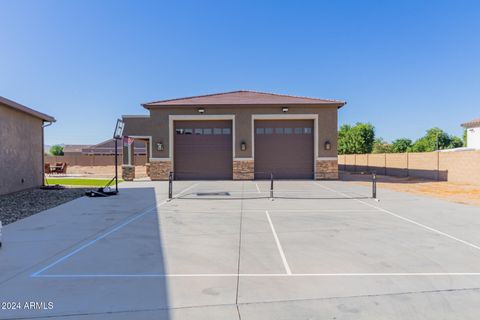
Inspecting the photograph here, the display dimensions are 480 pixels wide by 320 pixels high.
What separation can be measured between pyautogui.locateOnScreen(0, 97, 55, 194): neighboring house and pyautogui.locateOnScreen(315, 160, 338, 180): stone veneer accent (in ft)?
53.2

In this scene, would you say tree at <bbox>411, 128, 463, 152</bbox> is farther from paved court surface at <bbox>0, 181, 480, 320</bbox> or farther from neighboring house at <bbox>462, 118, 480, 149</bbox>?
paved court surface at <bbox>0, 181, 480, 320</bbox>

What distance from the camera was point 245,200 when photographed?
470 inches

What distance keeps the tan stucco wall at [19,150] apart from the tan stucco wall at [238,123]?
5684 mm

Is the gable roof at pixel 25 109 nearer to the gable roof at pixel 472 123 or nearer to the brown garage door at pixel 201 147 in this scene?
the brown garage door at pixel 201 147

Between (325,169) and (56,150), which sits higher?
(56,150)

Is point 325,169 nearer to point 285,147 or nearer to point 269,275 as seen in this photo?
point 285,147

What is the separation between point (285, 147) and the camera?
69.9 feet

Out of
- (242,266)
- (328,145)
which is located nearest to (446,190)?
(328,145)

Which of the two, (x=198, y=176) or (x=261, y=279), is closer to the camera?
(x=261, y=279)

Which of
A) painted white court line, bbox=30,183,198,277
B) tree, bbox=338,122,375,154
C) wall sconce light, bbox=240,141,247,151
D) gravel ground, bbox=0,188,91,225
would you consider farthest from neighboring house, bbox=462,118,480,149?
gravel ground, bbox=0,188,91,225

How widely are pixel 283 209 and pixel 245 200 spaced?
2.35 meters

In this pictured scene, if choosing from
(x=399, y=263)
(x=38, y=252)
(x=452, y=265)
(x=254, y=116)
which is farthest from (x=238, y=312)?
(x=254, y=116)

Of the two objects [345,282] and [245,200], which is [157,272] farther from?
[245,200]

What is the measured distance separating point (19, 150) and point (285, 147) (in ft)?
49.4
